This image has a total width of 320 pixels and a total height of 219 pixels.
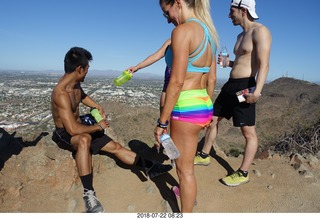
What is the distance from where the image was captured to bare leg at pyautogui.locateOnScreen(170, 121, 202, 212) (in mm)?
2510

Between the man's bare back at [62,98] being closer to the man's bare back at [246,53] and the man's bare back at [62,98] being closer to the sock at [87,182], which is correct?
the sock at [87,182]

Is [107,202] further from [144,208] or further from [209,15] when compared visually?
[209,15]

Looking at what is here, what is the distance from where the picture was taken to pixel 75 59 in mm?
3615

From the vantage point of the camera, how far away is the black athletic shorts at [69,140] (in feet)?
12.5

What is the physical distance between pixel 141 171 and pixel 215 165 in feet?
4.07

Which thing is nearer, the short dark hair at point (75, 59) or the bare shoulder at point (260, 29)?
the bare shoulder at point (260, 29)

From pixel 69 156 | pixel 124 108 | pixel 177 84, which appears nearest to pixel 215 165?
pixel 69 156

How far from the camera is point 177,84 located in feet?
7.40

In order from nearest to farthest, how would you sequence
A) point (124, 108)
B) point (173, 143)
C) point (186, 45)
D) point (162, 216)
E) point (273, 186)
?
point (186, 45) < point (173, 143) < point (162, 216) < point (273, 186) < point (124, 108)

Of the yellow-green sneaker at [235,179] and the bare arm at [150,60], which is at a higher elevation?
the bare arm at [150,60]

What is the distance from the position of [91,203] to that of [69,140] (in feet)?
3.10

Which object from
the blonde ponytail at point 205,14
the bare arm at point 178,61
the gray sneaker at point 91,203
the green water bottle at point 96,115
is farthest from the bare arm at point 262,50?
the gray sneaker at point 91,203

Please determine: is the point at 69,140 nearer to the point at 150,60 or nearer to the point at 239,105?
the point at 150,60

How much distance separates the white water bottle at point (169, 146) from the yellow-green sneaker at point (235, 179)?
175 cm
